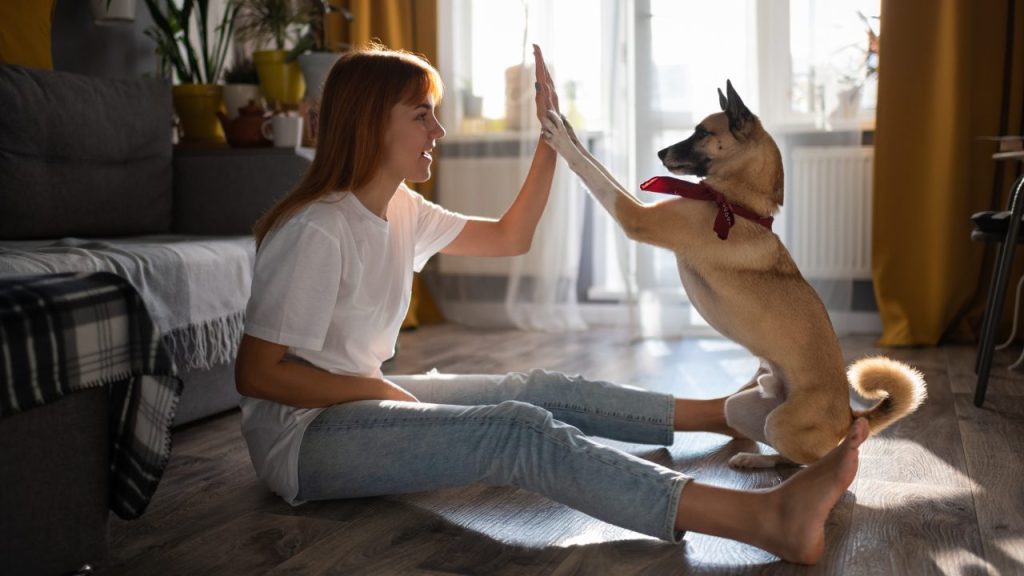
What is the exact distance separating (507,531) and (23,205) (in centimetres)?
164

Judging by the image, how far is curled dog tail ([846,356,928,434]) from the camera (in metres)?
1.74

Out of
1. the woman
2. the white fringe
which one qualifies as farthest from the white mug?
the woman

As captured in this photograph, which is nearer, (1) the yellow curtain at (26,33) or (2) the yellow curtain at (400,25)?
(1) the yellow curtain at (26,33)

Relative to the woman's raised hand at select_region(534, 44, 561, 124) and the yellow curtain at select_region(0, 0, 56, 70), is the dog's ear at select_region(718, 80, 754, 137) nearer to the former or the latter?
the woman's raised hand at select_region(534, 44, 561, 124)

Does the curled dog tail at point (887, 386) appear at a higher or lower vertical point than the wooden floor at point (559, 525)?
higher

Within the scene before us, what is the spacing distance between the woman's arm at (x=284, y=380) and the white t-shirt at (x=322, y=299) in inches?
0.9

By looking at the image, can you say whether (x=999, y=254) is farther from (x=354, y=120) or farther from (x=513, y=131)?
(x=513, y=131)

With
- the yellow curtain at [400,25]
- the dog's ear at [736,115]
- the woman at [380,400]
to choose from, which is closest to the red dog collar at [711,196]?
the dog's ear at [736,115]

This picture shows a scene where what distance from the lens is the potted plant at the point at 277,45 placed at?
10.9ft

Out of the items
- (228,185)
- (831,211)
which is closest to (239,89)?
(228,185)

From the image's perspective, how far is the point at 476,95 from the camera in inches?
164

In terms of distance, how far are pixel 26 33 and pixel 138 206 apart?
57 centimetres

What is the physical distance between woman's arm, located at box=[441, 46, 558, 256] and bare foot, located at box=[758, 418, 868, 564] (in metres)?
0.85

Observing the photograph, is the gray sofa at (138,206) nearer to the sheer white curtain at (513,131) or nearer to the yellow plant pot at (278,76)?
the yellow plant pot at (278,76)
